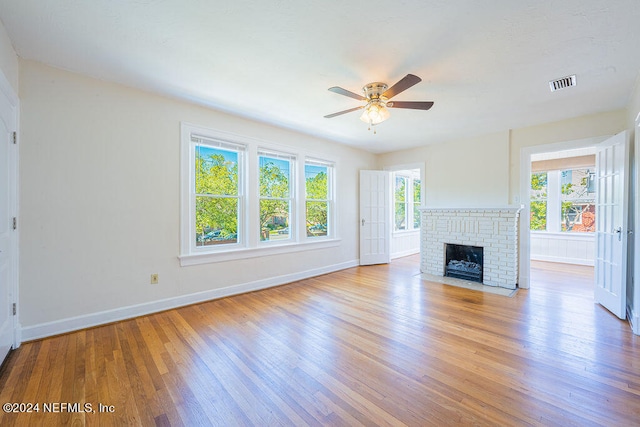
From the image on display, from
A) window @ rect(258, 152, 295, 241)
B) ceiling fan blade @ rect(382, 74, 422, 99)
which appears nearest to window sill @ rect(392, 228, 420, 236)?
window @ rect(258, 152, 295, 241)

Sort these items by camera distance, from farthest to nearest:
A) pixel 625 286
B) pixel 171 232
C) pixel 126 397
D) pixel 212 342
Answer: pixel 171 232, pixel 625 286, pixel 212 342, pixel 126 397

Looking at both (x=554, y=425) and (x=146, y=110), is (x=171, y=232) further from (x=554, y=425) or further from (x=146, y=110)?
(x=554, y=425)

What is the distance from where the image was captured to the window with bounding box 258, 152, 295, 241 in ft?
13.8

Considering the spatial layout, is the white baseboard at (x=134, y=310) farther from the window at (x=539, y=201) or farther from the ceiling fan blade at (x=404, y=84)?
the window at (x=539, y=201)

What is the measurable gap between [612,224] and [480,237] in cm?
159

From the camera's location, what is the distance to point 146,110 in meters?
3.05

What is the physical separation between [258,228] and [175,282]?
1318 millimetres

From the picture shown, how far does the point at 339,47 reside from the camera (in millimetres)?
2174

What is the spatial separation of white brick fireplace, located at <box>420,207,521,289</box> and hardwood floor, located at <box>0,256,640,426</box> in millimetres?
937

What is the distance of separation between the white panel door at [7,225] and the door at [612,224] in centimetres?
582

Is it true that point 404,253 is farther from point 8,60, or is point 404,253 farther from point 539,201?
point 8,60

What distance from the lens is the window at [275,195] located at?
4203 mm

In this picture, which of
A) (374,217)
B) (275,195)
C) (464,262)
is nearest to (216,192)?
(275,195)

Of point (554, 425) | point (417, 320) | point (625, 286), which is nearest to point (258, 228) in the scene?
point (417, 320)
